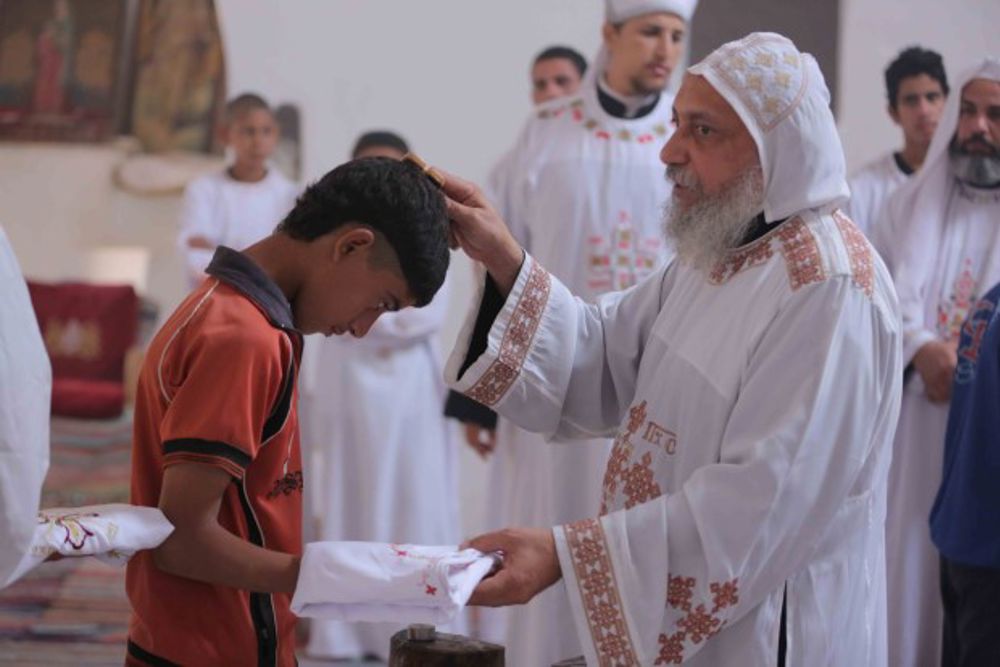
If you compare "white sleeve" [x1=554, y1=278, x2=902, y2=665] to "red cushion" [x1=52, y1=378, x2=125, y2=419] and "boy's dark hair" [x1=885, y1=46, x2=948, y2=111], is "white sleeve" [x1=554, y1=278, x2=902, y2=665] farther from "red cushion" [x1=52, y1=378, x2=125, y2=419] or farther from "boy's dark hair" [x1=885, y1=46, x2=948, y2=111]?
"red cushion" [x1=52, y1=378, x2=125, y2=419]

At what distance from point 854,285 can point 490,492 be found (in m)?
3.15

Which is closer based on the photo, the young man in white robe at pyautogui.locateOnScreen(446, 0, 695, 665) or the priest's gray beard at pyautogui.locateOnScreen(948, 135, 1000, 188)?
the young man in white robe at pyautogui.locateOnScreen(446, 0, 695, 665)

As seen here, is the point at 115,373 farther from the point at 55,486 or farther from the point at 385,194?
the point at 385,194

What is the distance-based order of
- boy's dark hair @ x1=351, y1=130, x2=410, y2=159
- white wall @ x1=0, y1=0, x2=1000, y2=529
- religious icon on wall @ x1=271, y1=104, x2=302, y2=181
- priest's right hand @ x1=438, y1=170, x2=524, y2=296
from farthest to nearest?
1. religious icon on wall @ x1=271, y1=104, x2=302, y2=181
2. white wall @ x1=0, y1=0, x2=1000, y2=529
3. boy's dark hair @ x1=351, y1=130, x2=410, y2=159
4. priest's right hand @ x1=438, y1=170, x2=524, y2=296

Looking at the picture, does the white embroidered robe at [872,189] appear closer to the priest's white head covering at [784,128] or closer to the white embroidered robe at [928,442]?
the white embroidered robe at [928,442]

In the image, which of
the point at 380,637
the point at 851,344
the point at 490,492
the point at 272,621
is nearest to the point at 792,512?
the point at 851,344

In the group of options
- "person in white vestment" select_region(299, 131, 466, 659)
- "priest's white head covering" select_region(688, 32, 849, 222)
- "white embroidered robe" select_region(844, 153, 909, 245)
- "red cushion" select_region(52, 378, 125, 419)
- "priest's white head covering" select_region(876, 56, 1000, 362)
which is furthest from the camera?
"red cushion" select_region(52, 378, 125, 419)

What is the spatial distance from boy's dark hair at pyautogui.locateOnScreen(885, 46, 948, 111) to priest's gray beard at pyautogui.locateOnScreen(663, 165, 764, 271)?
3730 mm

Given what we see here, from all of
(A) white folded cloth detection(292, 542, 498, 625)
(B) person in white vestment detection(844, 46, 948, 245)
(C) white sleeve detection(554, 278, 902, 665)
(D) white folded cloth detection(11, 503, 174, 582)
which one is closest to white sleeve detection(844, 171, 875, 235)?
(B) person in white vestment detection(844, 46, 948, 245)

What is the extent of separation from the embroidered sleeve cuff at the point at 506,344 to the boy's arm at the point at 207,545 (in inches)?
30.2

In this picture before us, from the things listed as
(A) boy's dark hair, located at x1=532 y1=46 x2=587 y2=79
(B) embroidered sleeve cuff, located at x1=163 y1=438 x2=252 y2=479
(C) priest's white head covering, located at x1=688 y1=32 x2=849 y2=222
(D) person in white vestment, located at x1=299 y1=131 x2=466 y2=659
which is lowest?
(D) person in white vestment, located at x1=299 y1=131 x2=466 y2=659

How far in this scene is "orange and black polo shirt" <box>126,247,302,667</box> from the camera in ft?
7.35

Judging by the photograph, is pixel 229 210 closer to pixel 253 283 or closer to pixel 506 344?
pixel 506 344

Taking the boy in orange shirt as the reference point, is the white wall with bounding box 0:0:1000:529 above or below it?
above
